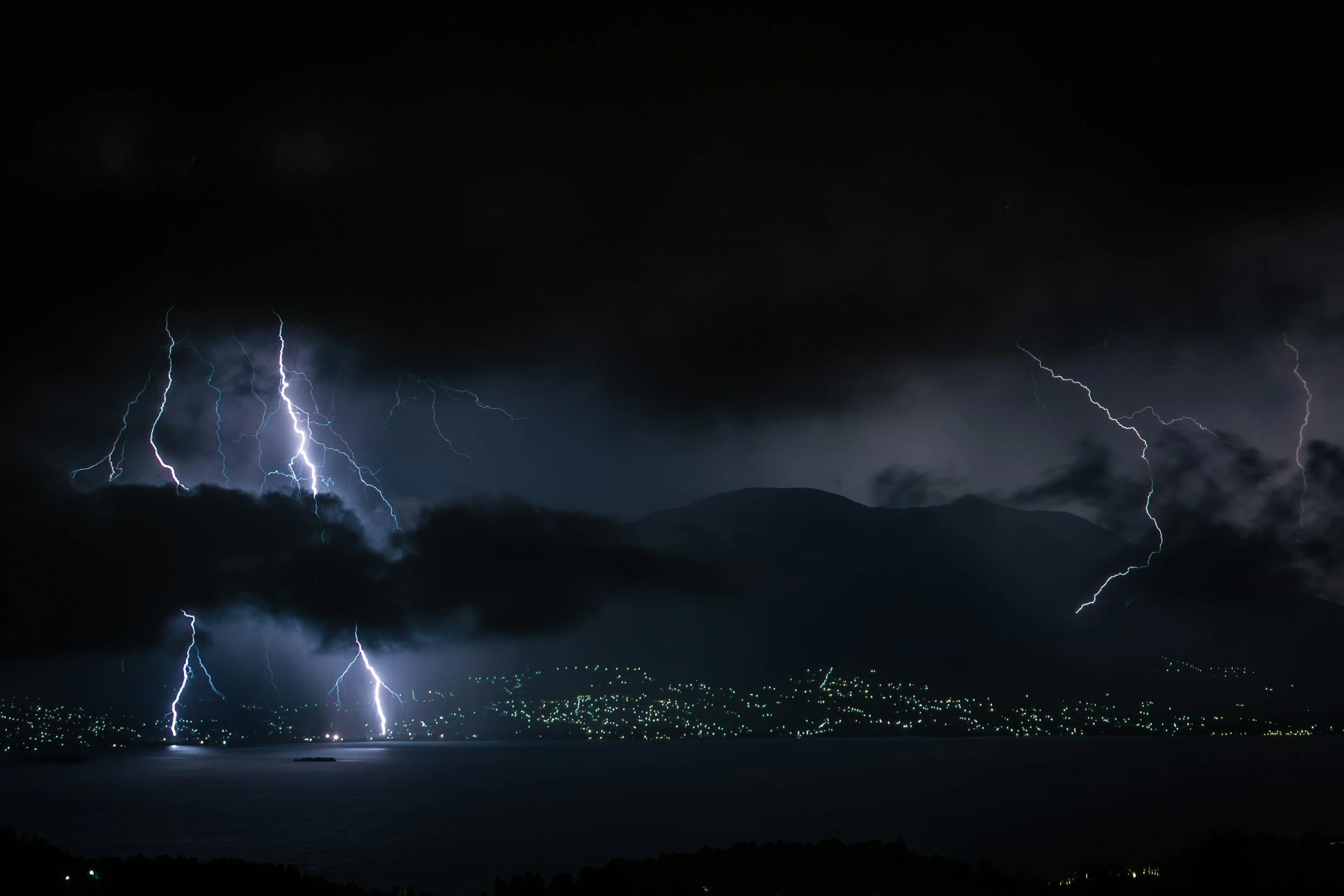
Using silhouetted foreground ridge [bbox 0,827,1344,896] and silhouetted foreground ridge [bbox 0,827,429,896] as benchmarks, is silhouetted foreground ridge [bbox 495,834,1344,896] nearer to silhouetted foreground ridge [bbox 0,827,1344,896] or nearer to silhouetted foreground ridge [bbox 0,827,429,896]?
silhouetted foreground ridge [bbox 0,827,1344,896]

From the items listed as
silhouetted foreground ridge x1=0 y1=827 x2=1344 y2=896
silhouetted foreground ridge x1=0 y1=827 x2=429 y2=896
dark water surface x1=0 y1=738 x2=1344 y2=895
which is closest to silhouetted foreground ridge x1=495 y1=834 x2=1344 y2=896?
silhouetted foreground ridge x1=0 y1=827 x2=1344 y2=896

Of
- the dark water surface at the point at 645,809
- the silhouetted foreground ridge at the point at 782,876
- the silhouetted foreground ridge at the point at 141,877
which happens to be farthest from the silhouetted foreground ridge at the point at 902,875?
the dark water surface at the point at 645,809

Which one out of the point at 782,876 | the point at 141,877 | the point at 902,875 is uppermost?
the point at 141,877

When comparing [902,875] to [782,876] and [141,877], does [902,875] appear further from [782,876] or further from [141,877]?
[141,877]

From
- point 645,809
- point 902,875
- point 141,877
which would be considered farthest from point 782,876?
point 645,809

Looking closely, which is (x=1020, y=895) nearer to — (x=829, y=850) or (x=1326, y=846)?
(x=829, y=850)

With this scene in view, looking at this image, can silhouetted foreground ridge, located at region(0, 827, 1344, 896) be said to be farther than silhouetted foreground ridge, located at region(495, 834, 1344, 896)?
Yes

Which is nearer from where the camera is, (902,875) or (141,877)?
(141,877)

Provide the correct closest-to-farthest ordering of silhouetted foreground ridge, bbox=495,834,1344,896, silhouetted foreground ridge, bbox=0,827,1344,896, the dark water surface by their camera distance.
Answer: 1. silhouetted foreground ridge, bbox=495,834,1344,896
2. silhouetted foreground ridge, bbox=0,827,1344,896
3. the dark water surface

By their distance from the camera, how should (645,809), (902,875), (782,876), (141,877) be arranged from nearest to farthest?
1. (141,877)
2. (782,876)
3. (902,875)
4. (645,809)
